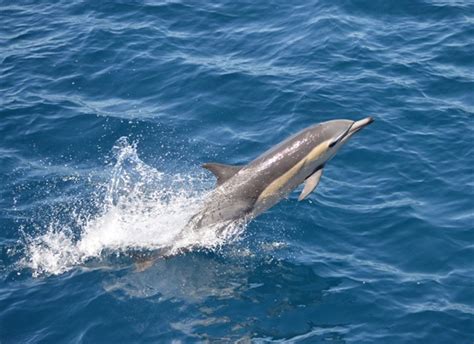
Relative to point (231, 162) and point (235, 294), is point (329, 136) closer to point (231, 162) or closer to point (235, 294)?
point (235, 294)

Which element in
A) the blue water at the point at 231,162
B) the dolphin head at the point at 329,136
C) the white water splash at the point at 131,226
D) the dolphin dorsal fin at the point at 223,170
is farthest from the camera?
the white water splash at the point at 131,226

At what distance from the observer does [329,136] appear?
14859mm

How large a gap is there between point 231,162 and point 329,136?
3572 millimetres

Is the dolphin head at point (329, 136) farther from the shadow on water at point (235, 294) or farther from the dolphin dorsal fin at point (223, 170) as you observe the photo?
the shadow on water at point (235, 294)

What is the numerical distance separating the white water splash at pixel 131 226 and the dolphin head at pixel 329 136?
2.12 meters

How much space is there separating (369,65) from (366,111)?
2116 mm

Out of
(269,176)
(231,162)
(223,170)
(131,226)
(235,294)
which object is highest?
(223,170)

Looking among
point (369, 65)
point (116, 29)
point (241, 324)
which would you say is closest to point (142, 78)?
point (116, 29)

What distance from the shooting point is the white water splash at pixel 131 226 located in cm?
1534

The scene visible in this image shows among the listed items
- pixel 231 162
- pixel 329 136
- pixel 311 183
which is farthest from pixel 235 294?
pixel 231 162

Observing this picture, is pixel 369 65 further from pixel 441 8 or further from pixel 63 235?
pixel 63 235

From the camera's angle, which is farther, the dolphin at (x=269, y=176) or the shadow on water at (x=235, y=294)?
the dolphin at (x=269, y=176)

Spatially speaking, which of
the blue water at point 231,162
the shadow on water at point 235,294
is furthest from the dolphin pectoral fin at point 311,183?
the shadow on water at point 235,294

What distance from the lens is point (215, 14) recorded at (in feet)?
78.0
